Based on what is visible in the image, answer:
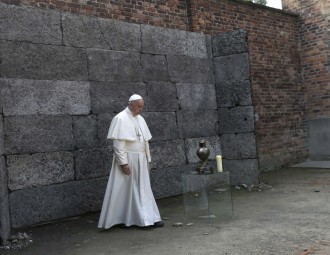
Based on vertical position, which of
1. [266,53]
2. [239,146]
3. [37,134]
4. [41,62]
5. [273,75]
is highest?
[266,53]

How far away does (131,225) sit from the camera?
17.2 ft

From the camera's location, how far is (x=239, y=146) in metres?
7.90

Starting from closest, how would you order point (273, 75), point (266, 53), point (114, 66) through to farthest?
point (114, 66) < point (266, 53) < point (273, 75)

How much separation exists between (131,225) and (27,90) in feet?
7.75

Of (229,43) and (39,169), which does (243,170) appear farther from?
(39,169)

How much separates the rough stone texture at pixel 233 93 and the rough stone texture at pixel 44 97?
3032mm

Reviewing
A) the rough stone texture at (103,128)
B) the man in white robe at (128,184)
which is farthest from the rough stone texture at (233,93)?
the man in white robe at (128,184)

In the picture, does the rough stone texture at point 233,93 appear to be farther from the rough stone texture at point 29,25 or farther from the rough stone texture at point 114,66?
the rough stone texture at point 29,25

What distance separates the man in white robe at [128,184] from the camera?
5152mm

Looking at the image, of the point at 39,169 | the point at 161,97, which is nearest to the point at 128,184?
the point at 39,169

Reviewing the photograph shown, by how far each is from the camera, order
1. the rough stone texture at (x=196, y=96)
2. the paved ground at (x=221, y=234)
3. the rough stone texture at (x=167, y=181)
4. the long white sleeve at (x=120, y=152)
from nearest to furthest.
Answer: the paved ground at (x=221, y=234) → the long white sleeve at (x=120, y=152) → the rough stone texture at (x=167, y=181) → the rough stone texture at (x=196, y=96)

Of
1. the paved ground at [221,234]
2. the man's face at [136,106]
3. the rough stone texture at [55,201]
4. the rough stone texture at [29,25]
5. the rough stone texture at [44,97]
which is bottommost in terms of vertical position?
the paved ground at [221,234]

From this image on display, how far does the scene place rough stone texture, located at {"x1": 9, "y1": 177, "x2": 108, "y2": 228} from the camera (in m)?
5.32

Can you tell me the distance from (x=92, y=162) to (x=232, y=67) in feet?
11.6
